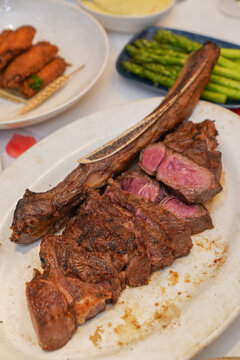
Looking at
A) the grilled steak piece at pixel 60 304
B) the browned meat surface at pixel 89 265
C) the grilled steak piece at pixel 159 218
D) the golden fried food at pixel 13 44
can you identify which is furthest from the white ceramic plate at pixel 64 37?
the grilled steak piece at pixel 60 304

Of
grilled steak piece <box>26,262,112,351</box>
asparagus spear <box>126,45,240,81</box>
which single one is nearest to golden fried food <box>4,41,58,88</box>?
asparagus spear <box>126,45,240,81</box>

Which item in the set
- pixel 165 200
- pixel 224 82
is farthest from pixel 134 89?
pixel 165 200

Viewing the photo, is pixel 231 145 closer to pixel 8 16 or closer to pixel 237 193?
pixel 237 193

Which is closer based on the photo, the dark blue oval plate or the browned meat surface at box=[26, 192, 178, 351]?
the browned meat surface at box=[26, 192, 178, 351]

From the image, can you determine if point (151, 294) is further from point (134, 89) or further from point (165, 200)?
point (134, 89)

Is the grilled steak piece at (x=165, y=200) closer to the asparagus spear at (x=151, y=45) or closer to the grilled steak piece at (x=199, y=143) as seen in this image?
the grilled steak piece at (x=199, y=143)

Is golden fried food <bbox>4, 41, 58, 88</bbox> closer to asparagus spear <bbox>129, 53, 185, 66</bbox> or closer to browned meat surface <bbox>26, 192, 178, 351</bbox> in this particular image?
asparagus spear <bbox>129, 53, 185, 66</bbox>
